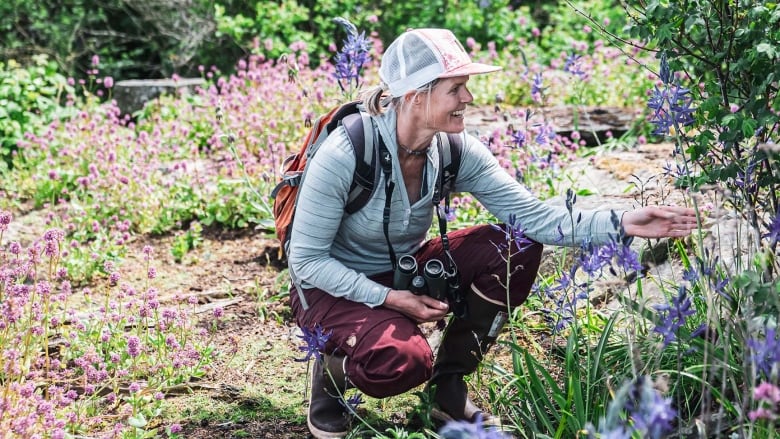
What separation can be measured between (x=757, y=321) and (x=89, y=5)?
1019cm

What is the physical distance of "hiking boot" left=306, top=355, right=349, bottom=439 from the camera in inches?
124

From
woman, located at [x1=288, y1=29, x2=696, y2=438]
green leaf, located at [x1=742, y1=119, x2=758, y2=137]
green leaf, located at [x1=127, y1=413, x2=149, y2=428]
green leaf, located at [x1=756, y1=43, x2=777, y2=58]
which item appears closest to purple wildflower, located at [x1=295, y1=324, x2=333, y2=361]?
woman, located at [x1=288, y1=29, x2=696, y2=438]

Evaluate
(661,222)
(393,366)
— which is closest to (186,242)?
(393,366)

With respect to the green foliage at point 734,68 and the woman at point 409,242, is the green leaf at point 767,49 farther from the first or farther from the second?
the woman at point 409,242

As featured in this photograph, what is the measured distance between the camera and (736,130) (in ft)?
9.05

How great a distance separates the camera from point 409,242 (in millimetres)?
3295

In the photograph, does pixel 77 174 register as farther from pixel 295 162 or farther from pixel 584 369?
pixel 584 369

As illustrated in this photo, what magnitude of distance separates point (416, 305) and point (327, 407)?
1.76 feet

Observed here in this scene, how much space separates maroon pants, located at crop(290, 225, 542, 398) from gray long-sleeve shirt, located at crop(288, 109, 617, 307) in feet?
0.21

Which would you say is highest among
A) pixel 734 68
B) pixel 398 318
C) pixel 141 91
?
pixel 734 68

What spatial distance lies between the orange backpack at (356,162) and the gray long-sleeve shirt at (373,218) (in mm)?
32

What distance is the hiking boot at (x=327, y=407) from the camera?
3.14 meters

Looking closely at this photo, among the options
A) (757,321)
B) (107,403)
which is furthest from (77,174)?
(757,321)

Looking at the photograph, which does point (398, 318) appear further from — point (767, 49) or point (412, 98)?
point (767, 49)
